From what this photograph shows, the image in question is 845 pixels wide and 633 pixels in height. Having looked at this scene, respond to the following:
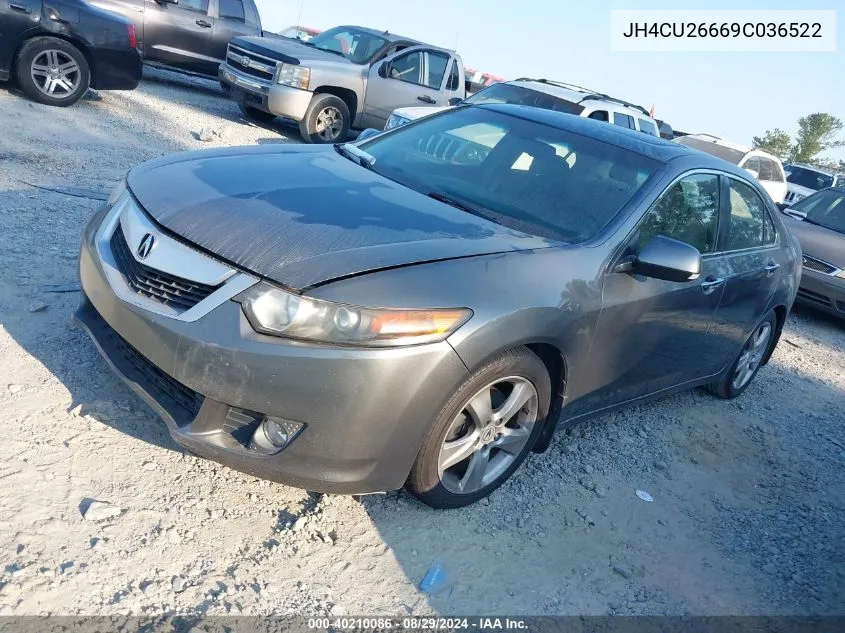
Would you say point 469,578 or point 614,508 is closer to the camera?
point 469,578

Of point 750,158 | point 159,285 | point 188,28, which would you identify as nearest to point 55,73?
point 188,28

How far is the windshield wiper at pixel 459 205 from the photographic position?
3493 millimetres

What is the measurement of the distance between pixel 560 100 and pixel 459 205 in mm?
7185

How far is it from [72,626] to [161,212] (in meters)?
1.54

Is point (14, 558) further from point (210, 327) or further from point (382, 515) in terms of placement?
point (382, 515)

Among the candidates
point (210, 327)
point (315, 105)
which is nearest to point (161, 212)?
point (210, 327)

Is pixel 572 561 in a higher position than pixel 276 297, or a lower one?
lower

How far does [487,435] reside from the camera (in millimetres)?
3195

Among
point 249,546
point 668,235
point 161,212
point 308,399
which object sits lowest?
point 249,546

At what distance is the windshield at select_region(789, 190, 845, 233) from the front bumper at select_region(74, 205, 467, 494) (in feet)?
26.9

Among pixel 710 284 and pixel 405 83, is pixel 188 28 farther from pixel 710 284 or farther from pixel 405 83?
pixel 710 284

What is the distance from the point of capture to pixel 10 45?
8.38 metres

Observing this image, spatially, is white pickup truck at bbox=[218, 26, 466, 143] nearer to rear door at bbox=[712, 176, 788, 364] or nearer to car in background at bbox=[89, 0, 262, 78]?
car in background at bbox=[89, 0, 262, 78]

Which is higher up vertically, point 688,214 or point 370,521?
point 688,214
